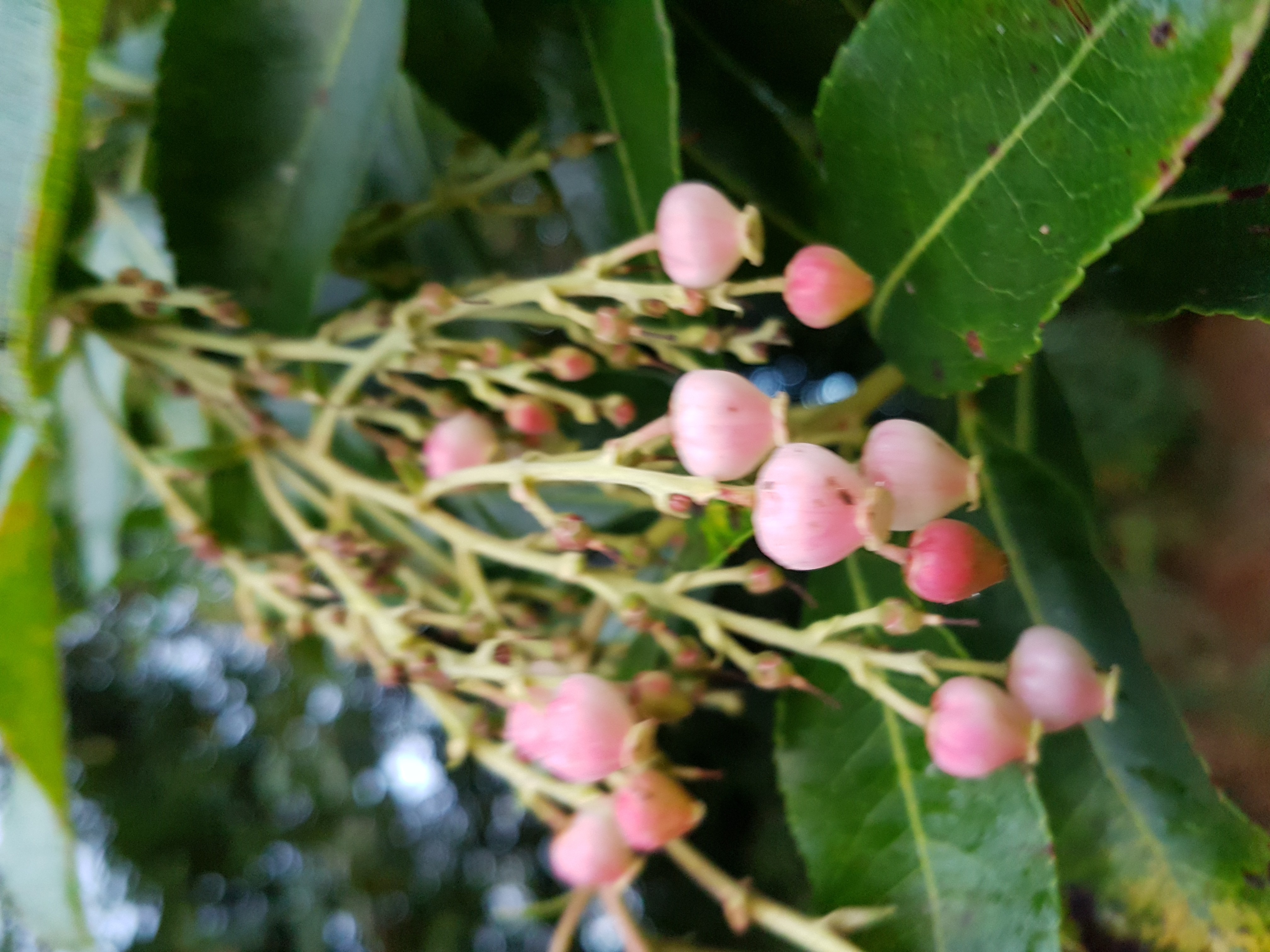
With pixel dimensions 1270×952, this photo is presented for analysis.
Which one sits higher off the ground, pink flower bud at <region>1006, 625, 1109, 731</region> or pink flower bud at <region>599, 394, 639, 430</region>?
pink flower bud at <region>599, 394, 639, 430</region>

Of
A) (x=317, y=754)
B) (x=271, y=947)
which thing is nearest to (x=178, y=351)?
(x=317, y=754)

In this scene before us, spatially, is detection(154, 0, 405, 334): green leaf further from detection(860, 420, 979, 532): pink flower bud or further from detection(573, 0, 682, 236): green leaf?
detection(860, 420, 979, 532): pink flower bud

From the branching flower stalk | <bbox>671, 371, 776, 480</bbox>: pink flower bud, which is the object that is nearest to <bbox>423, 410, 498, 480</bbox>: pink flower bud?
the branching flower stalk

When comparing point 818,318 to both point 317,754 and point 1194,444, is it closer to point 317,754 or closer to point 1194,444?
point 1194,444

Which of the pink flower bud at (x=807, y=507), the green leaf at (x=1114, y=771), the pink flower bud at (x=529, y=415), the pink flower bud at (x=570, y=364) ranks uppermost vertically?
the pink flower bud at (x=807, y=507)

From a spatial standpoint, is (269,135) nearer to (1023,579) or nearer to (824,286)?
(824,286)

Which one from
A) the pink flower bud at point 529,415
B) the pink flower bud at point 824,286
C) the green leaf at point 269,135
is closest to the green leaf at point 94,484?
the green leaf at point 269,135

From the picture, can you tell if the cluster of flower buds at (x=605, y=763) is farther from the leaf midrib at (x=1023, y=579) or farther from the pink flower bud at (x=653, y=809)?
the leaf midrib at (x=1023, y=579)
